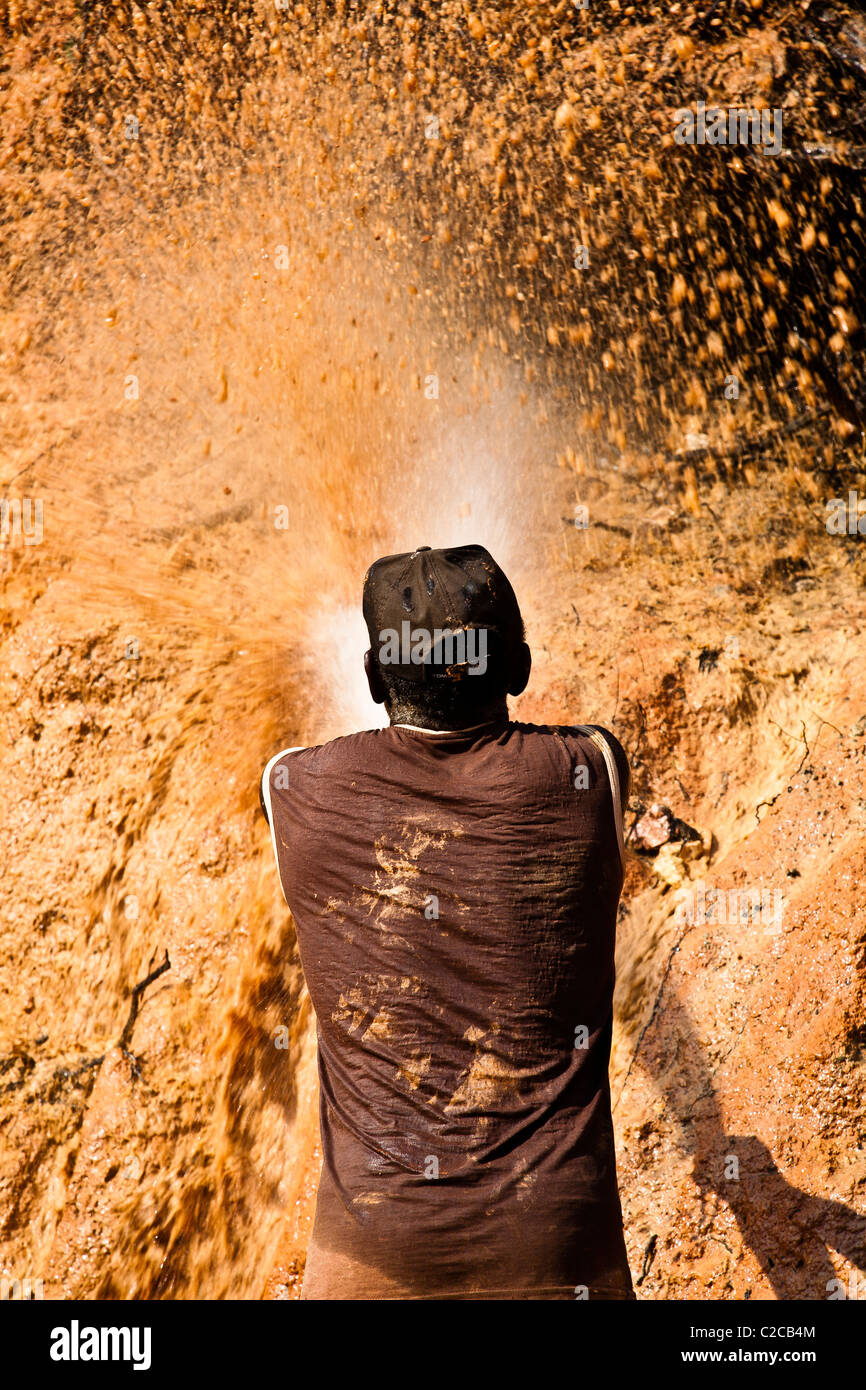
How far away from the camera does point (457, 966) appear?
1.89 meters

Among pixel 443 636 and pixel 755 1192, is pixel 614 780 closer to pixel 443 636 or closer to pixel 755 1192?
pixel 443 636

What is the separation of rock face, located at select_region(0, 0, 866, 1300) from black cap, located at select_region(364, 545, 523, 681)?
5.80 feet

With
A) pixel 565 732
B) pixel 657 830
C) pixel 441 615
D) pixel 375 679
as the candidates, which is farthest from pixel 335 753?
pixel 657 830

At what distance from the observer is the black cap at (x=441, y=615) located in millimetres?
2006

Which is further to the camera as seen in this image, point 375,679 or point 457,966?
point 375,679

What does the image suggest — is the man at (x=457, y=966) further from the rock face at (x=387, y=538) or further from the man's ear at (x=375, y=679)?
the rock face at (x=387, y=538)

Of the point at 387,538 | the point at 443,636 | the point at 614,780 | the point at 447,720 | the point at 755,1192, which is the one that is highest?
the point at 387,538

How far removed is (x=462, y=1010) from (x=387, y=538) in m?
2.37

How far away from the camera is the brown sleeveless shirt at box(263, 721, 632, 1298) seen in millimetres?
1814

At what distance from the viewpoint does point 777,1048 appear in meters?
3.36

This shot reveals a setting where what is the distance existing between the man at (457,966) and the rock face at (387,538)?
1.64 metres

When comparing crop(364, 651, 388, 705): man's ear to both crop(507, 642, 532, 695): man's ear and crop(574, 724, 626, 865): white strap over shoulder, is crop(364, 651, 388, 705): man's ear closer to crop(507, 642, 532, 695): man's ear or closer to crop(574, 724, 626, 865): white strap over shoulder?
crop(507, 642, 532, 695): man's ear

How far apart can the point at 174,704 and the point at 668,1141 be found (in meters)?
1.97

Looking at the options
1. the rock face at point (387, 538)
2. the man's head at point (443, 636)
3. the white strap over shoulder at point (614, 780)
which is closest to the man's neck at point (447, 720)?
the man's head at point (443, 636)
